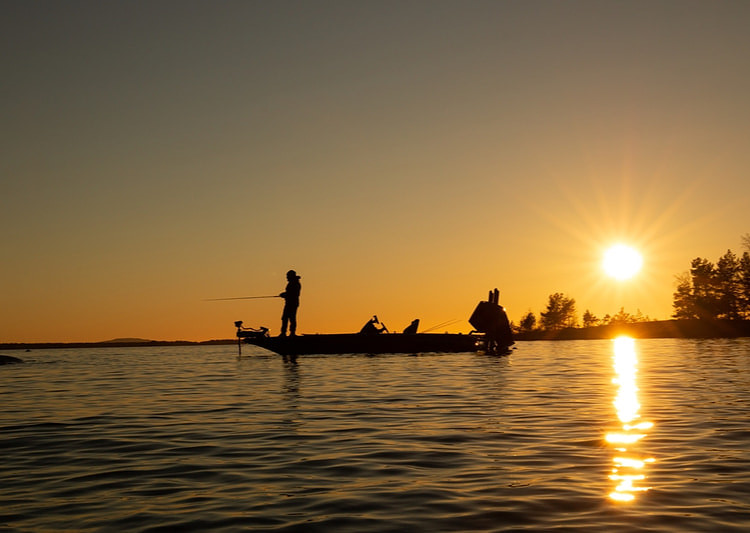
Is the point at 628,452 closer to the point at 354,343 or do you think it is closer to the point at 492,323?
the point at 354,343

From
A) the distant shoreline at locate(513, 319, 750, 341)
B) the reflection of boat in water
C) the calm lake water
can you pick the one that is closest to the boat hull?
the reflection of boat in water

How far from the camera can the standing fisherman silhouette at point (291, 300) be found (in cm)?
3441

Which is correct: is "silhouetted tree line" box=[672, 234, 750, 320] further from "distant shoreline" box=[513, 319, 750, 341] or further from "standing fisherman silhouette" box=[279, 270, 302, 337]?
"standing fisherman silhouette" box=[279, 270, 302, 337]

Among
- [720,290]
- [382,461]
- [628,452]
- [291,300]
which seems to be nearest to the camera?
[382,461]

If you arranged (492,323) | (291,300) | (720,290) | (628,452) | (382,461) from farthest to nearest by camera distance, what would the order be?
(720,290) → (492,323) → (291,300) → (628,452) → (382,461)

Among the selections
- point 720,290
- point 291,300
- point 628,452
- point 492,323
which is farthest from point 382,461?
point 720,290

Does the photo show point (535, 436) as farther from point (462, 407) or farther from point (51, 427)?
point (51, 427)

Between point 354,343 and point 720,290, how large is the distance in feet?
346

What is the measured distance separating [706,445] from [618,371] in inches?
647

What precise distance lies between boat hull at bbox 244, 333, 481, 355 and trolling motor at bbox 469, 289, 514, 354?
184 cm

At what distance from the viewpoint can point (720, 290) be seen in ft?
402

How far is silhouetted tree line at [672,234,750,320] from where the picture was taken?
11494 centimetres

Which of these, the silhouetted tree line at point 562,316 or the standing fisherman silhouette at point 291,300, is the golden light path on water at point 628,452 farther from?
the silhouetted tree line at point 562,316

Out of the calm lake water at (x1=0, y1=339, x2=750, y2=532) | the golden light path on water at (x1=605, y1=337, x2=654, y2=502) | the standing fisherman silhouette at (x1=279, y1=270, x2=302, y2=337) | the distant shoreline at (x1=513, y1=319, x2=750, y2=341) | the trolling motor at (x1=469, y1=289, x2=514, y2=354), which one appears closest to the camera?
the calm lake water at (x1=0, y1=339, x2=750, y2=532)
